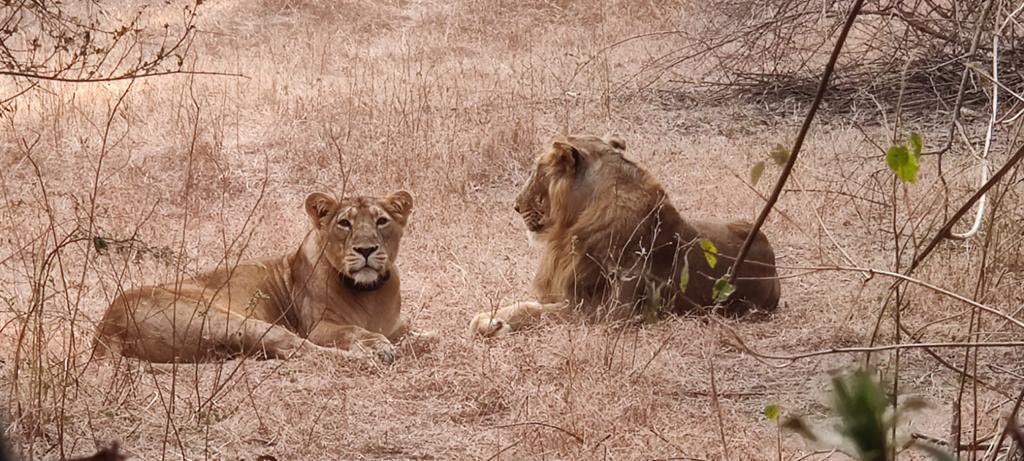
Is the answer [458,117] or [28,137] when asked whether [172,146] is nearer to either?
[28,137]

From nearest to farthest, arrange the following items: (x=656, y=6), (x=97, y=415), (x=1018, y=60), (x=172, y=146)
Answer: (x=97, y=415), (x=172, y=146), (x=1018, y=60), (x=656, y=6)

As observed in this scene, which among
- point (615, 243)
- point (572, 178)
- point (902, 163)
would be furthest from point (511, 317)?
point (902, 163)

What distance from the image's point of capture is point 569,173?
23.4 feet

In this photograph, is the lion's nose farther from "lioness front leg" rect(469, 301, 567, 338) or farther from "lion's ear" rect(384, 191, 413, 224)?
"lioness front leg" rect(469, 301, 567, 338)

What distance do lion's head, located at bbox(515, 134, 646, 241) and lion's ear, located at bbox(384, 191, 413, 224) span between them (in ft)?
2.53

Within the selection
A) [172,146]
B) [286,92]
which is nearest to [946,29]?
[286,92]

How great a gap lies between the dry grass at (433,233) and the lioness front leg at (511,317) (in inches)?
4.5

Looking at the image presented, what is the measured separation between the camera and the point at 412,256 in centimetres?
809

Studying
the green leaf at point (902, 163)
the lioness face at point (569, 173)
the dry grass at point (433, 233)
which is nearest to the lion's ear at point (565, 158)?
the lioness face at point (569, 173)

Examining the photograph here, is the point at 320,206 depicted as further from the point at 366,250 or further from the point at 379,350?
the point at 379,350

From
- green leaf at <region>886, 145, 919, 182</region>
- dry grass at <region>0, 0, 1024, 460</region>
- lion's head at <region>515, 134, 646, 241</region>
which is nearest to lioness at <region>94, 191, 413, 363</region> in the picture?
dry grass at <region>0, 0, 1024, 460</region>

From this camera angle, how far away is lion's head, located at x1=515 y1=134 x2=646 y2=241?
7027 millimetres

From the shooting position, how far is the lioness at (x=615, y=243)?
680cm

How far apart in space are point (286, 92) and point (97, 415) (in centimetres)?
699
